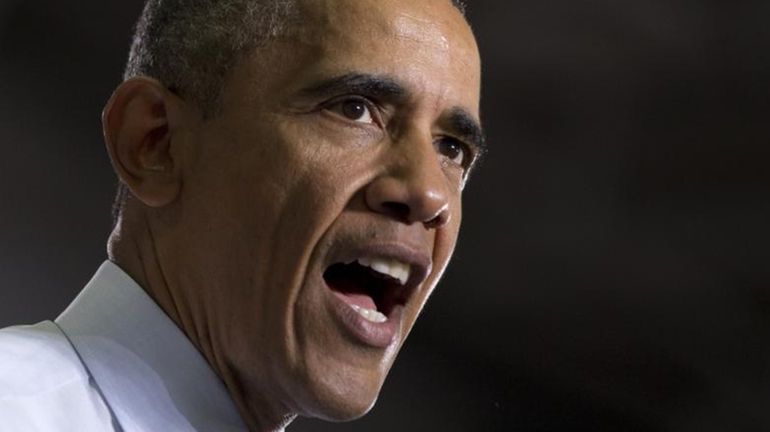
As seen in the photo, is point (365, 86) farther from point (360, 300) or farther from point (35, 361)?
point (35, 361)

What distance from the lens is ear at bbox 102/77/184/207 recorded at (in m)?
1.08

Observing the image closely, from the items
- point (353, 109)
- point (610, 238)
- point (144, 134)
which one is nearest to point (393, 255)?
point (353, 109)

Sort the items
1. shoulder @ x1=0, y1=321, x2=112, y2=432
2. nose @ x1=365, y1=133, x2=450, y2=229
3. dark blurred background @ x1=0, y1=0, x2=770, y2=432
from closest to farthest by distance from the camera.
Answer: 1. shoulder @ x1=0, y1=321, x2=112, y2=432
2. nose @ x1=365, y1=133, x2=450, y2=229
3. dark blurred background @ x1=0, y1=0, x2=770, y2=432

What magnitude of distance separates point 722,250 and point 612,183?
17 centimetres

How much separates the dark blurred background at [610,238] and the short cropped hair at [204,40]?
765 millimetres

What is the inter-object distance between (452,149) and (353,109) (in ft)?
0.37

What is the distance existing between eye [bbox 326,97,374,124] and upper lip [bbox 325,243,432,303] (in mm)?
102

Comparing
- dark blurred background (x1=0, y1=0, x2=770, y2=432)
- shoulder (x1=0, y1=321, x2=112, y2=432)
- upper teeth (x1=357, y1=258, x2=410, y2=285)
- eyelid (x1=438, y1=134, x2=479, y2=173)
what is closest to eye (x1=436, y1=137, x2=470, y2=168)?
eyelid (x1=438, y1=134, x2=479, y2=173)

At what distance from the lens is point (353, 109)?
1.07m

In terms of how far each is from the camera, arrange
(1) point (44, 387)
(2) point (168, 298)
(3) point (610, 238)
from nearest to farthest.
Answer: (1) point (44, 387), (2) point (168, 298), (3) point (610, 238)

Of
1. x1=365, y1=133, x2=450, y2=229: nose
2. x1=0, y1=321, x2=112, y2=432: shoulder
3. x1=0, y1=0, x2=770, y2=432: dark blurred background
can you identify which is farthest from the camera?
x1=0, y1=0, x2=770, y2=432: dark blurred background

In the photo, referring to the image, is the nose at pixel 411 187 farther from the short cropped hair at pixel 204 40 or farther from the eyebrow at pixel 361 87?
the short cropped hair at pixel 204 40

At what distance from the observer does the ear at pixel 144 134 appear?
108cm

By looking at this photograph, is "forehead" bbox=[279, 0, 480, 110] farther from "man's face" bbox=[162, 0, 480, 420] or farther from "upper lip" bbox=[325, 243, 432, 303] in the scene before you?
"upper lip" bbox=[325, 243, 432, 303]
